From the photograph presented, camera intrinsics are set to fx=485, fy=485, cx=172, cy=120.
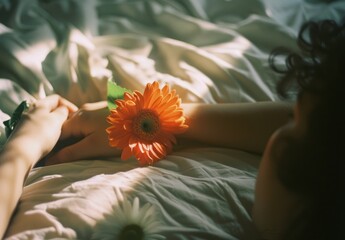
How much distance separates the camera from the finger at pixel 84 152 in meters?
0.96

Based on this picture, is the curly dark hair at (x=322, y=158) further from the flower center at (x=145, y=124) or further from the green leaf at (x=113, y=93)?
the green leaf at (x=113, y=93)

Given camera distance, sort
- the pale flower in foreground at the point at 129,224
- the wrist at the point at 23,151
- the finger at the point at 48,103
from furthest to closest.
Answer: the finger at the point at 48,103 < the wrist at the point at 23,151 < the pale flower in foreground at the point at 129,224

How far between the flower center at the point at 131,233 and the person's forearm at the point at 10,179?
189 mm

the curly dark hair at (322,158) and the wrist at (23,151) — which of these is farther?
the wrist at (23,151)

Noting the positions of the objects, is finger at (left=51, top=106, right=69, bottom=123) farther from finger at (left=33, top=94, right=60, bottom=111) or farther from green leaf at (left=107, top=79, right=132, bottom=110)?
green leaf at (left=107, top=79, right=132, bottom=110)

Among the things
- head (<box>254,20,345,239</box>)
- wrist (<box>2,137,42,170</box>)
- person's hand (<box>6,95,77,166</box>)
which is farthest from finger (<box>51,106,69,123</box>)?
head (<box>254,20,345,239</box>)

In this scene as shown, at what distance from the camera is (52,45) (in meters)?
1.12

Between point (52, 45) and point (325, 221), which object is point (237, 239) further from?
point (52, 45)

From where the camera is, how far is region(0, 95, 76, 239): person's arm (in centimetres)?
80

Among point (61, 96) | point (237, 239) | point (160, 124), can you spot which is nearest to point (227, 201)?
point (237, 239)

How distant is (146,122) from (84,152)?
150 mm

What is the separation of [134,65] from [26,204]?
16.0 inches

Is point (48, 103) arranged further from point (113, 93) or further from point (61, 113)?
point (113, 93)

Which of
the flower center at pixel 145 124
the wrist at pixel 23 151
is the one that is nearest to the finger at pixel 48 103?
the wrist at pixel 23 151
